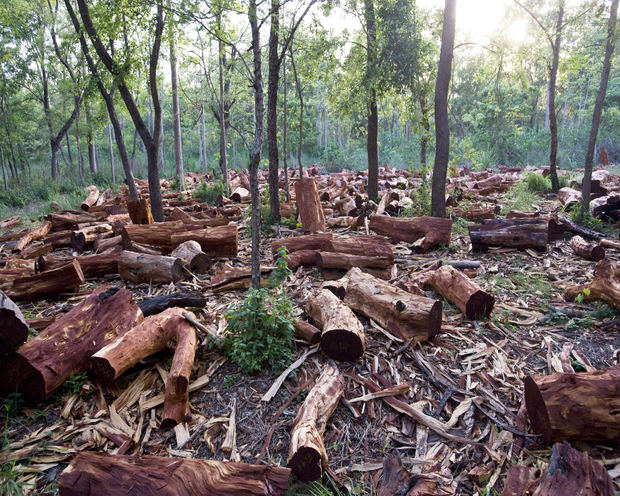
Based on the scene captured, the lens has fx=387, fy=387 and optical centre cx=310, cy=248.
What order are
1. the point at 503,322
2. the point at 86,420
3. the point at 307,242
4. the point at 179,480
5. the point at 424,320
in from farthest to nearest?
the point at 307,242
the point at 503,322
the point at 424,320
the point at 86,420
the point at 179,480

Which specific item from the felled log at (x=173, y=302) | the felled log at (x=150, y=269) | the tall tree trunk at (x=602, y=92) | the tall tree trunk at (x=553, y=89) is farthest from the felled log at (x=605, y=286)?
the tall tree trunk at (x=553, y=89)

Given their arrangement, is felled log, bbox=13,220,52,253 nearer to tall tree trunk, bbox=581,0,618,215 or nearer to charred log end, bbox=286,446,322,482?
charred log end, bbox=286,446,322,482

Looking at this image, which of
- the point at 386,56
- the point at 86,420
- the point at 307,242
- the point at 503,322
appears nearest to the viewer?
the point at 86,420

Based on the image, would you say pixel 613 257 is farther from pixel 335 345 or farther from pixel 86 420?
pixel 86 420

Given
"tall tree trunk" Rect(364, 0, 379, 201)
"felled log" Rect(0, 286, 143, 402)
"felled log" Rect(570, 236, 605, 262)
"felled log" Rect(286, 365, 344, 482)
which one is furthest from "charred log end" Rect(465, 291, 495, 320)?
"tall tree trunk" Rect(364, 0, 379, 201)

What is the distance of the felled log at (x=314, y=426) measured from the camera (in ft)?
7.80

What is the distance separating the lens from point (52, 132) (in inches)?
810

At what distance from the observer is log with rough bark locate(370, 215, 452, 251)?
6930 mm

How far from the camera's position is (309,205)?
8.21 meters

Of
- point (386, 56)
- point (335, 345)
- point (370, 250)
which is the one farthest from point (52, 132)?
point (335, 345)

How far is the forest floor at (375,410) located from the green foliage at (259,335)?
0.44 feet

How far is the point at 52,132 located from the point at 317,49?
1794 cm

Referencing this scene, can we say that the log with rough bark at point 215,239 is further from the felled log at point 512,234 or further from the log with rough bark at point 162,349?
the felled log at point 512,234

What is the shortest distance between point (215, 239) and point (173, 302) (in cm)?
255
